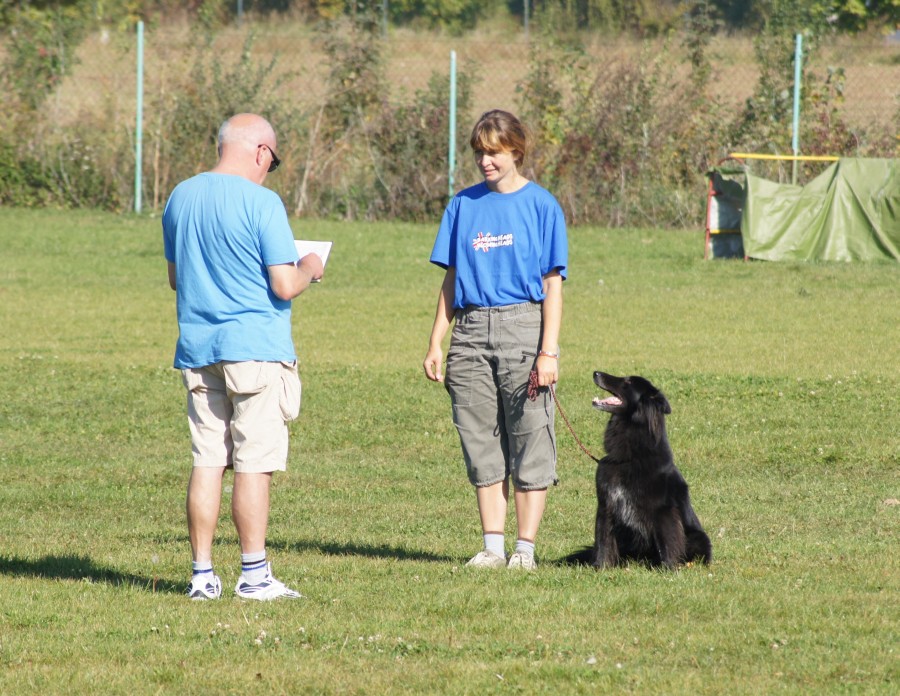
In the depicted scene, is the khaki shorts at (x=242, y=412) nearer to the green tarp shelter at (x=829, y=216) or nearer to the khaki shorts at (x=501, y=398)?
the khaki shorts at (x=501, y=398)

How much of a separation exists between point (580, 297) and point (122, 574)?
35.6ft

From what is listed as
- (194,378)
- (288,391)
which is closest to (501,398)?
(288,391)

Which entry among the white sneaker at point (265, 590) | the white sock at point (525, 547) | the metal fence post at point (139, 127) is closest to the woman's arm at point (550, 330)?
the white sock at point (525, 547)

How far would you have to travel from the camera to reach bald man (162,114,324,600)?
16.6ft

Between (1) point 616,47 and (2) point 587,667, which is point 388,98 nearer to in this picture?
(1) point 616,47

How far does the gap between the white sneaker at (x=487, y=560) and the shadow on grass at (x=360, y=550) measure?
32 centimetres

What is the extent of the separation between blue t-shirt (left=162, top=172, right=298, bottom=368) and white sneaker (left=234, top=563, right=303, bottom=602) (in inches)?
36.5

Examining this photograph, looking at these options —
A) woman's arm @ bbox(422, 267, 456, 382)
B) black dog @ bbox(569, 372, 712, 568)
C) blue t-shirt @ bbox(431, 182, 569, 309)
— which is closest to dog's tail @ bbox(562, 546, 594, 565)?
black dog @ bbox(569, 372, 712, 568)

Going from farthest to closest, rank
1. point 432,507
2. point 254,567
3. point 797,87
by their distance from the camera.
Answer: point 797,87
point 432,507
point 254,567

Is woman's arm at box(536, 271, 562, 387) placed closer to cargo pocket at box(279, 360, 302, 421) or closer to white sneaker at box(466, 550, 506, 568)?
white sneaker at box(466, 550, 506, 568)

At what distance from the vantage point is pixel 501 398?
5918 millimetres

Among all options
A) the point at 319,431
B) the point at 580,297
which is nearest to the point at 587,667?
the point at 319,431

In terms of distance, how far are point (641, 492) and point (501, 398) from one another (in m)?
0.76

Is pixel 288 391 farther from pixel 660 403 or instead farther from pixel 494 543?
pixel 660 403
